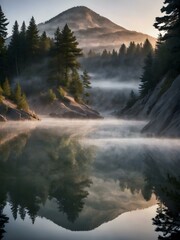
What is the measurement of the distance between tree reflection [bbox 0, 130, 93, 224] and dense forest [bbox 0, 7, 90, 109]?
45.5 m

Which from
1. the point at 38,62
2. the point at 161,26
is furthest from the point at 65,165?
the point at 38,62

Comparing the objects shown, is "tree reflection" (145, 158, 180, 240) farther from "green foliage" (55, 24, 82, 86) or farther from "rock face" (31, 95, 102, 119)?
"green foliage" (55, 24, 82, 86)

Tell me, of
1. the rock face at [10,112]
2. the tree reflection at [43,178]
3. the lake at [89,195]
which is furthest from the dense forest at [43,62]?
the lake at [89,195]

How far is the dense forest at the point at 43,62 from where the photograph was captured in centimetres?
7094

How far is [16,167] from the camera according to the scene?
52.1ft

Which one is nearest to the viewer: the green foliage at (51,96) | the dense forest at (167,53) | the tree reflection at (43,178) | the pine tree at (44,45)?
the tree reflection at (43,178)

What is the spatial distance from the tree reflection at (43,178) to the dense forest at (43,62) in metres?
45.5

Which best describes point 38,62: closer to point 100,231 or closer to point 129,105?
point 129,105

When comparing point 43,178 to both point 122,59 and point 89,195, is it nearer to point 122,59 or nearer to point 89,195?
point 89,195

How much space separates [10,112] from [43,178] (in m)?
38.7

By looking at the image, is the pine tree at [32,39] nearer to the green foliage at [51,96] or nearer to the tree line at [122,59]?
the green foliage at [51,96]

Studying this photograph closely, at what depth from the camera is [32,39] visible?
78375mm

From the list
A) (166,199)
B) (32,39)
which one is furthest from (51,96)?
(166,199)

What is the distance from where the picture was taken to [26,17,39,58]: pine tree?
77.9 meters
